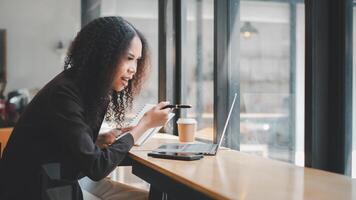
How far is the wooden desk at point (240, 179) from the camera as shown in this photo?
1.01m

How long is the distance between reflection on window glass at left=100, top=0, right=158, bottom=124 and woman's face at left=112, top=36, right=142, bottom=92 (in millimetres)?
1065

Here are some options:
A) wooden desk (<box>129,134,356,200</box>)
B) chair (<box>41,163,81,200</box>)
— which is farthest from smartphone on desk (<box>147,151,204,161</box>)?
chair (<box>41,163,81,200</box>)

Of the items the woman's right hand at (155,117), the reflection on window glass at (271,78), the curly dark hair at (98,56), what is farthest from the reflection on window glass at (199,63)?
the curly dark hair at (98,56)

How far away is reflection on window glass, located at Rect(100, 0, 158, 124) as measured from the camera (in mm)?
2877

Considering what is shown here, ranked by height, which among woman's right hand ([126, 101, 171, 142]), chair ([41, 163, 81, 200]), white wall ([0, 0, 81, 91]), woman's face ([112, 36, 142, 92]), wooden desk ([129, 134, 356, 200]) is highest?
white wall ([0, 0, 81, 91])

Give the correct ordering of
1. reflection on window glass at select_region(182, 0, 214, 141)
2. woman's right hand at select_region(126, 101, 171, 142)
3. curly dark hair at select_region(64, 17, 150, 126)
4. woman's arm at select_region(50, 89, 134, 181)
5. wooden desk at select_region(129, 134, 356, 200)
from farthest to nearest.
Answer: reflection on window glass at select_region(182, 0, 214, 141) → woman's right hand at select_region(126, 101, 171, 142) → curly dark hair at select_region(64, 17, 150, 126) → woman's arm at select_region(50, 89, 134, 181) → wooden desk at select_region(129, 134, 356, 200)

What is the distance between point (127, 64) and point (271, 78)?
839mm

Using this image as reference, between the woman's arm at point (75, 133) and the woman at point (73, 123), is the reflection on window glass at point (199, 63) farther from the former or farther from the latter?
the woman's arm at point (75, 133)

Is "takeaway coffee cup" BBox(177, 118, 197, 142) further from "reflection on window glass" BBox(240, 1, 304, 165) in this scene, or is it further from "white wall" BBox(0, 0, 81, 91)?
"white wall" BBox(0, 0, 81, 91)

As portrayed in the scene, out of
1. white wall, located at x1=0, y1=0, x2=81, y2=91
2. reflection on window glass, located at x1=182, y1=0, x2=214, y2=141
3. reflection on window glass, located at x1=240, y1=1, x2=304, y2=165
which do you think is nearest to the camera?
reflection on window glass, located at x1=240, y1=1, x2=304, y2=165

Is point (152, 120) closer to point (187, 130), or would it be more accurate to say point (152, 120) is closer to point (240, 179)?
point (187, 130)

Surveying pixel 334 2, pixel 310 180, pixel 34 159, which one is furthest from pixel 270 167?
pixel 34 159

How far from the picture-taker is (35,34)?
3.49 metres

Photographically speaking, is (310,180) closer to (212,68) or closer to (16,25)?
(212,68)
